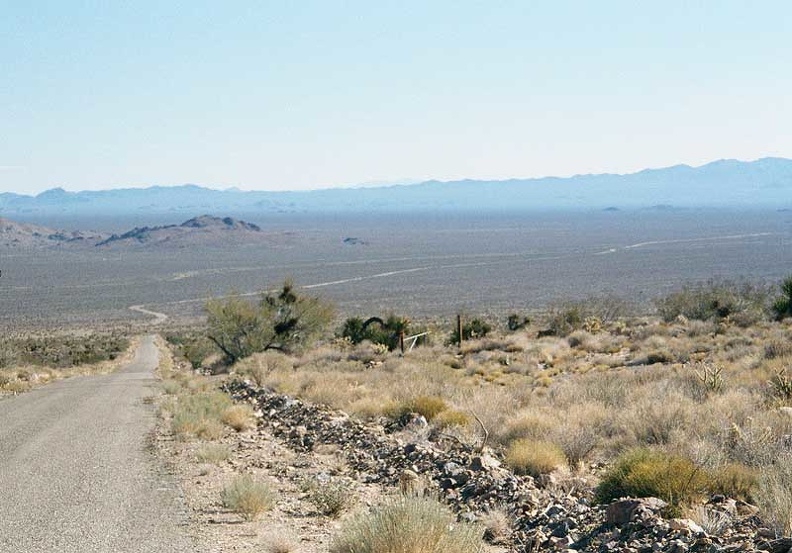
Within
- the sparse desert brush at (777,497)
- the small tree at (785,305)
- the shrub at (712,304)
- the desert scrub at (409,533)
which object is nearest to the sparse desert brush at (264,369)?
the desert scrub at (409,533)

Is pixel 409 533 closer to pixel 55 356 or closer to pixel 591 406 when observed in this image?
pixel 591 406

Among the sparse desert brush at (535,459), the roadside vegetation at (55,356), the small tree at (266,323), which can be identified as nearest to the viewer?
the sparse desert brush at (535,459)

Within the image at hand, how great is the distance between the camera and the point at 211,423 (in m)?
14.9

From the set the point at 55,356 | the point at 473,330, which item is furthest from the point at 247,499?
the point at 55,356

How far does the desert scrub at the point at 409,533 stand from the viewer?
6.96 meters

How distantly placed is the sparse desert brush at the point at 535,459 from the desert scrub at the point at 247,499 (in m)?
2.93

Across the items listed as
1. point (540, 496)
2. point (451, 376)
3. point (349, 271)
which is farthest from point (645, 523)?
point (349, 271)

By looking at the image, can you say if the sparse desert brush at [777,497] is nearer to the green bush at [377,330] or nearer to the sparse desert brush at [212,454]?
the sparse desert brush at [212,454]

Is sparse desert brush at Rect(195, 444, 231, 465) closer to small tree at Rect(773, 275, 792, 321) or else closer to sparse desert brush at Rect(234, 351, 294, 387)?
sparse desert brush at Rect(234, 351, 294, 387)

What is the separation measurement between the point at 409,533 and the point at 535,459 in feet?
12.0

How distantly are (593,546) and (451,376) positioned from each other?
14.7m

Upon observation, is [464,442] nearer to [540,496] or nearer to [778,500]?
[540,496]

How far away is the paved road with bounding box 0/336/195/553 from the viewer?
27.3ft

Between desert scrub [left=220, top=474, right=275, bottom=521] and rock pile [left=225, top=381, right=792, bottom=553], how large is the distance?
1587 mm
